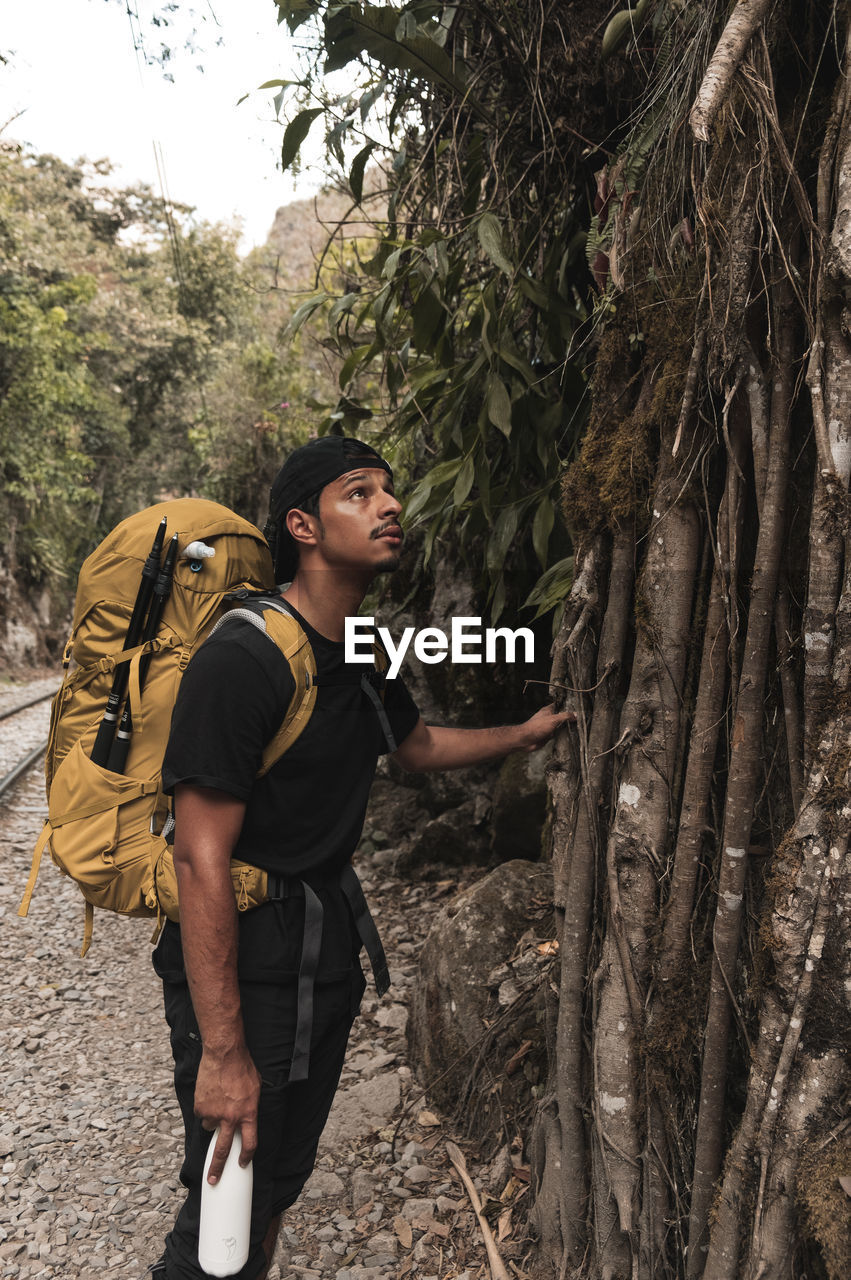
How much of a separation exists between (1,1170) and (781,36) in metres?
4.10

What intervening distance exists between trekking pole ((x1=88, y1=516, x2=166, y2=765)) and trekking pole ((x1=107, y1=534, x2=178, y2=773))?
1cm

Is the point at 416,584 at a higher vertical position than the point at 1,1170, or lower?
higher

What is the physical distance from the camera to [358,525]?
2232mm

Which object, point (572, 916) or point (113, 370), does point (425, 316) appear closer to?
point (572, 916)

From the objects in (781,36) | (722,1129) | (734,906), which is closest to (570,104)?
(781,36)

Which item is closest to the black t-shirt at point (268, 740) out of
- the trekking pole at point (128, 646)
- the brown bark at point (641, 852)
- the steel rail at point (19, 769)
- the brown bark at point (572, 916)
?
the trekking pole at point (128, 646)

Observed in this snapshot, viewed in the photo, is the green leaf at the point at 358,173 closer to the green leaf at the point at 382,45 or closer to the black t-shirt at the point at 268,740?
the green leaf at the point at 382,45

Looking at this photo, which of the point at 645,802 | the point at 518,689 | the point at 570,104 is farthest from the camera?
the point at 518,689

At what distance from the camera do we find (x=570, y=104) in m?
2.91

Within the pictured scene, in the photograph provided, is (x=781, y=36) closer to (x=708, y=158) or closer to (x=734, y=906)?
(x=708, y=158)

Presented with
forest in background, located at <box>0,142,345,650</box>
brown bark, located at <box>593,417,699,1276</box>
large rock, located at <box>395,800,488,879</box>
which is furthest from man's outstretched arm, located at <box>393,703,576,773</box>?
forest in background, located at <box>0,142,345,650</box>

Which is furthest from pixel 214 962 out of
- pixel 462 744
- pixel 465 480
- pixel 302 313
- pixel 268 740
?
pixel 302 313

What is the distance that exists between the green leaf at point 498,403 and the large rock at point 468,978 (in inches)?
68.5

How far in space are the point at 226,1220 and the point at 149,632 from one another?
1224mm
